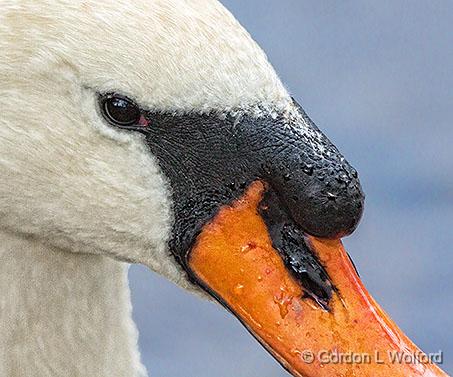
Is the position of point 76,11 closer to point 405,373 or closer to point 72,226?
point 72,226

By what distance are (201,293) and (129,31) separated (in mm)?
487

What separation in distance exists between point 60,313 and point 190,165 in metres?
0.50

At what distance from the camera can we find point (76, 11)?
2.67m

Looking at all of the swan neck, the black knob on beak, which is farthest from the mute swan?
the swan neck

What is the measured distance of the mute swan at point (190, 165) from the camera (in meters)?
2.64

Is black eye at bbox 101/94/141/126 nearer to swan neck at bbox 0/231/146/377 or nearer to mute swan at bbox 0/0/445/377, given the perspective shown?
mute swan at bbox 0/0/445/377

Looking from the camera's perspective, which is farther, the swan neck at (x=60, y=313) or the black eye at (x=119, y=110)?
the swan neck at (x=60, y=313)

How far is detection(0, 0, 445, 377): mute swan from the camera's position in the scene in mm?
2645

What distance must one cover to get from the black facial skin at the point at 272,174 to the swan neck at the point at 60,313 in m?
0.35

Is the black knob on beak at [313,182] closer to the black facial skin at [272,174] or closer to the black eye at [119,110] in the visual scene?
the black facial skin at [272,174]

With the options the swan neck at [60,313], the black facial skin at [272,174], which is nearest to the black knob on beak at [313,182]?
the black facial skin at [272,174]

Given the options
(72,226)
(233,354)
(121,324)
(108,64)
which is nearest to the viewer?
(108,64)

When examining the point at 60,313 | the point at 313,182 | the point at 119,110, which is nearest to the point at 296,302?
the point at 313,182

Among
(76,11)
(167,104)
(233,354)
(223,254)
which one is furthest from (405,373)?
(233,354)
